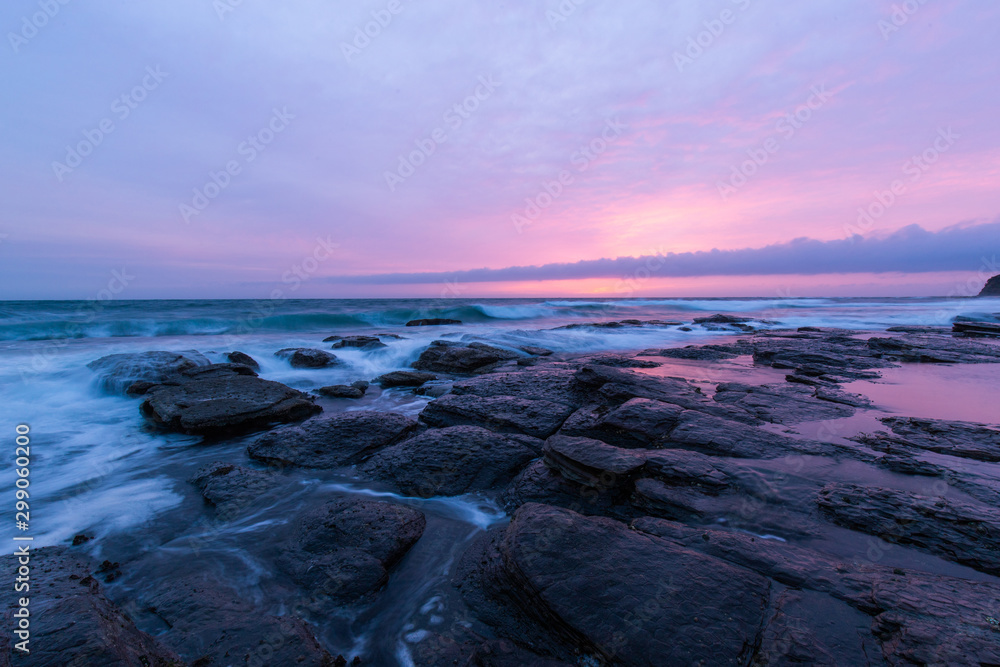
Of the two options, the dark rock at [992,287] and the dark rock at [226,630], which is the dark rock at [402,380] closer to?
the dark rock at [226,630]

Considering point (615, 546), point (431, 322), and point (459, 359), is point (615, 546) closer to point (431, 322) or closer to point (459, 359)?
point (459, 359)

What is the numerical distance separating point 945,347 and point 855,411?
10.5 m

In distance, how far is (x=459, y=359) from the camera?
11516mm

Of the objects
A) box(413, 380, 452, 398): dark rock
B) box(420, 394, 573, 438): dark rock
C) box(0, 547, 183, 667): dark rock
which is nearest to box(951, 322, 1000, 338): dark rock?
box(420, 394, 573, 438): dark rock

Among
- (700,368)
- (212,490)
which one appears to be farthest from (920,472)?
(212,490)

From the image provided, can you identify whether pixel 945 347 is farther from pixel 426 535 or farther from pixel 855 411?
pixel 426 535

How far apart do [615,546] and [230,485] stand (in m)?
4.29

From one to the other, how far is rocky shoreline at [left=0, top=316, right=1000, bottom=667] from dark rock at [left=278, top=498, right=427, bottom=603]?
0.02m

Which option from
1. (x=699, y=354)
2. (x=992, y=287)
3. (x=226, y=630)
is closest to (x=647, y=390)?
(x=226, y=630)

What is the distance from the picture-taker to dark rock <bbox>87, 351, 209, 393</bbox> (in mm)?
8891

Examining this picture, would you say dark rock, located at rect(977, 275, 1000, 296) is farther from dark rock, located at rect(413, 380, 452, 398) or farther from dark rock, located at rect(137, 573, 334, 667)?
dark rock, located at rect(137, 573, 334, 667)

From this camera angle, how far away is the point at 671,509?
11.1ft

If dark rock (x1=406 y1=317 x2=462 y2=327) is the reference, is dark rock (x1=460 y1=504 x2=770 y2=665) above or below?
above

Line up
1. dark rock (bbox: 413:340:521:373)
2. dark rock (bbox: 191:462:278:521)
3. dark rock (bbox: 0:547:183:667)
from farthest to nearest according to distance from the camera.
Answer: dark rock (bbox: 413:340:521:373)
dark rock (bbox: 191:462:278:521)
dark rock (bbox: 0:547:183:667)
